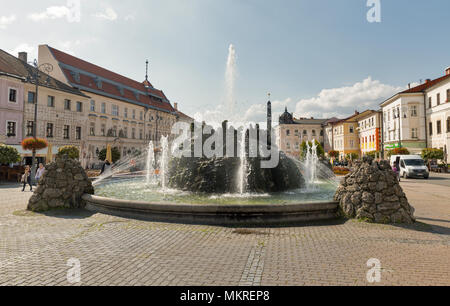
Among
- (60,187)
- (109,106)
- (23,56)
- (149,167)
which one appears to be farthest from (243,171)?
(109,106)

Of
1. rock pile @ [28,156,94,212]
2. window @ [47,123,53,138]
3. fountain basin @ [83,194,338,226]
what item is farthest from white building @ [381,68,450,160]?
window @ [47,123,53,138]

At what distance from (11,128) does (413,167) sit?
42937 mm

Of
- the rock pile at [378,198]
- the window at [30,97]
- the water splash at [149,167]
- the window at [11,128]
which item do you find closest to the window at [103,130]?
the window at [30,97]

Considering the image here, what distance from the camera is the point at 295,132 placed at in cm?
10225

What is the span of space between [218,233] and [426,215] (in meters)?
6.55

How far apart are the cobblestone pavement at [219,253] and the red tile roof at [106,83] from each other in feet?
148

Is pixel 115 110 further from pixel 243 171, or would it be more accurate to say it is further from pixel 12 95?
pixel 243 171

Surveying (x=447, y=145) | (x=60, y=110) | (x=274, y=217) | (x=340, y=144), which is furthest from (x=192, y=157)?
(x=340, y=144)

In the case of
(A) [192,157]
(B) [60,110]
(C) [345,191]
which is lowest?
(C) [345,191]

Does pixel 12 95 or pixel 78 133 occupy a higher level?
pixel 12 95

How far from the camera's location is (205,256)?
4.81 metres

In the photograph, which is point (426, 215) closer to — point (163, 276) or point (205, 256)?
point (205, 256)

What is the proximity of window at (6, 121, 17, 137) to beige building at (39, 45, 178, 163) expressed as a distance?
786 centimetres

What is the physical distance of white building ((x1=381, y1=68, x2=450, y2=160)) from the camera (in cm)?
3981
